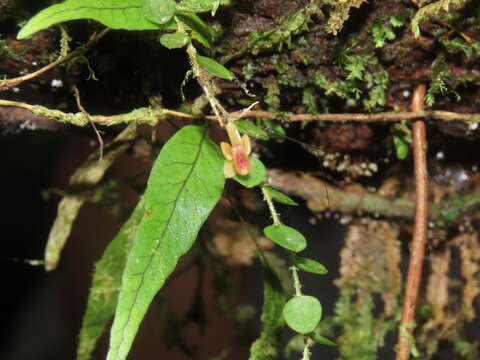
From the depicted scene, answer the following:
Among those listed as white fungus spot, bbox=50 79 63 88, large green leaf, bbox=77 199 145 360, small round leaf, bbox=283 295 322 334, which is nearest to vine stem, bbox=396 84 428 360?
small round leaf, bbox=283 295 322 334

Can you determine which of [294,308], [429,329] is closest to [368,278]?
[429,329]

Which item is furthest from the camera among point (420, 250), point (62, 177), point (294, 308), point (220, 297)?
point (62, 177)

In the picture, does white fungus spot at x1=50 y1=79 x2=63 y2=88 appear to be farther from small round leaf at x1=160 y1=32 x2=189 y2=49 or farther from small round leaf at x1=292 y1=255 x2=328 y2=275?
small round leaf at x1=292 y1=255 x2=328 y2=275

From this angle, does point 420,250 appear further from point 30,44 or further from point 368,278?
point 30,44

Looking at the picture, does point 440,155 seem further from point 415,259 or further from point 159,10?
point 159,10

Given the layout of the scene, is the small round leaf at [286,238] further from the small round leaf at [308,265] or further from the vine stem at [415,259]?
the vine stem at [415,259]

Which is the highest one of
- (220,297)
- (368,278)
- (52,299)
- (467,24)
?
(467,24)

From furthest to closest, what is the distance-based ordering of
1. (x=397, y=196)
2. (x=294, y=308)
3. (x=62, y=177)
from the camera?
1. (x=62, y=177)
2. (x=397, y=196)
3. (x=294, y=308)

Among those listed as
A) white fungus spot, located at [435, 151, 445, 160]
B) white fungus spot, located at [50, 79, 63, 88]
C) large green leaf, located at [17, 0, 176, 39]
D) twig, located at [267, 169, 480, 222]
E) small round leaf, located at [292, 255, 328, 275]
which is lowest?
small round leaf, located at [292, 255, 328, 275]
